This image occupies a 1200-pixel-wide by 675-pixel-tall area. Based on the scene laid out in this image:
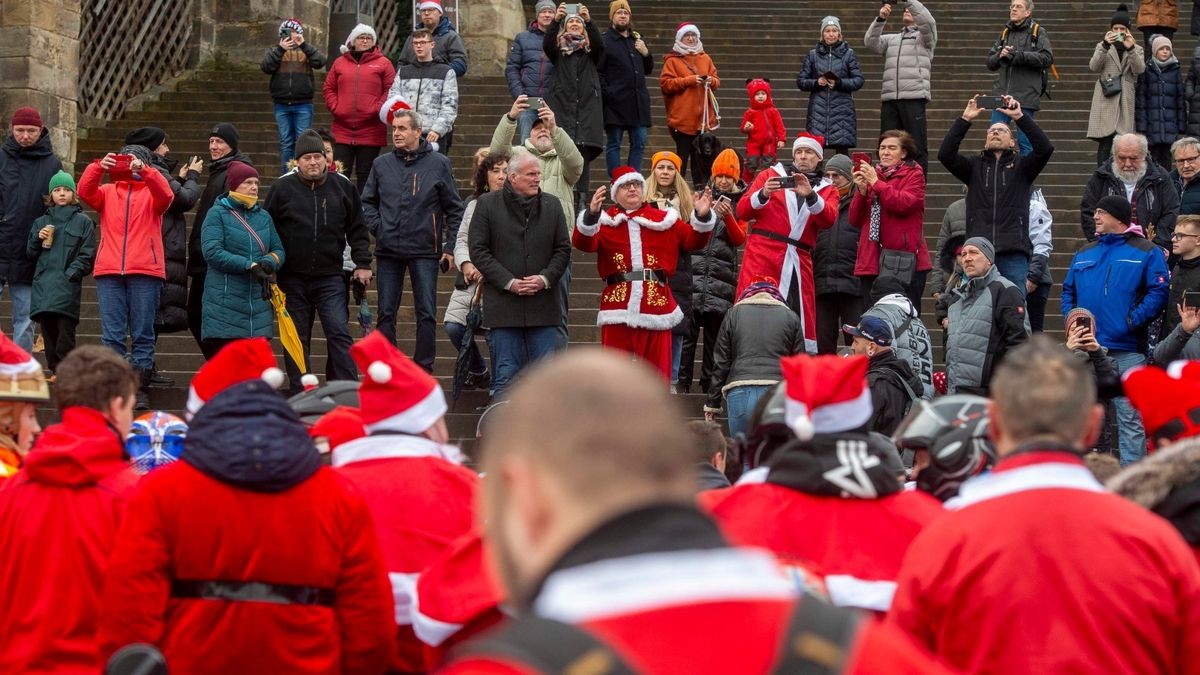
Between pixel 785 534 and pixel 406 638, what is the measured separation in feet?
4.86

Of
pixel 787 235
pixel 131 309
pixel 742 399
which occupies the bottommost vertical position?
pixel 742 399

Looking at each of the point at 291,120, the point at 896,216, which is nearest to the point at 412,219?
the point at 896,216

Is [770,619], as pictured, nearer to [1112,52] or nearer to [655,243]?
[655,243]

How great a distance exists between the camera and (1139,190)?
43.8 ft

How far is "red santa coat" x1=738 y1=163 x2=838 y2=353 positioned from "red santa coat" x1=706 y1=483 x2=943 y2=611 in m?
7.44

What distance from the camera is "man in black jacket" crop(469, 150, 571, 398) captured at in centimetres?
1138

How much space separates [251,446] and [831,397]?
157 centimetres

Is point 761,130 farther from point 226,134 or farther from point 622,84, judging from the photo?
point 226,134

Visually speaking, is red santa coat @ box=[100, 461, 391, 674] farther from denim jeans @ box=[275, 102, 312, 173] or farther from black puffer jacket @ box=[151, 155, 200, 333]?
denim jeans @ box=[275, 102, 312, 173]

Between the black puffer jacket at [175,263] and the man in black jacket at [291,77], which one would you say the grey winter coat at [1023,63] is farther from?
the black puffer jacket at [175,263]

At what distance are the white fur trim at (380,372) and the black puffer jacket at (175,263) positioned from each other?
7.17 meters

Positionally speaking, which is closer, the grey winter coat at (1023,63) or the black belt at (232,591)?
the black belt at (232,591)

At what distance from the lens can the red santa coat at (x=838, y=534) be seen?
4.71m

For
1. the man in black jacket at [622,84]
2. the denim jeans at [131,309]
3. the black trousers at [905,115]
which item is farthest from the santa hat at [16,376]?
the black trousers at [905,115]
